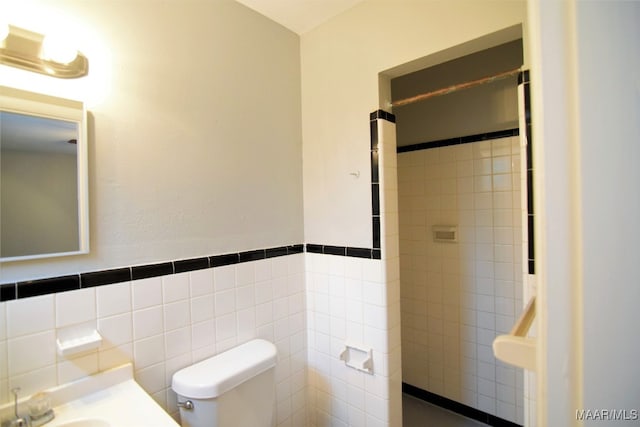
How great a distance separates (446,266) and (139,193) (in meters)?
2.03

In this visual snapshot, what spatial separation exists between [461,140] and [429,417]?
207 centimetres

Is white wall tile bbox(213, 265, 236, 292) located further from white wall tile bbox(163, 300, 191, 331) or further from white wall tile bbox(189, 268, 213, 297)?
white wall tile bbox(163, 300, 191, 331)

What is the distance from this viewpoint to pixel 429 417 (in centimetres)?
213

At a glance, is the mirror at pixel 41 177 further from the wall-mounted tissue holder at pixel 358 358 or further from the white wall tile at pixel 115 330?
the wall-mounted tissue holder at pixel 358 358

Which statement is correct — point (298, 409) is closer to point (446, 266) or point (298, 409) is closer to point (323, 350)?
point (323, 350)

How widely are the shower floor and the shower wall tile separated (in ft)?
0.40

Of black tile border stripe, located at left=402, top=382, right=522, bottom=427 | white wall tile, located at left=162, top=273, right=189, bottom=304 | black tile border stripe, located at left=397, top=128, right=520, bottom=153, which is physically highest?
black tile border stripe, located at left=397, top=128, right=520, bottom=153

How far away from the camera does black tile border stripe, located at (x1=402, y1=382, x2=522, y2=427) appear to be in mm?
1950

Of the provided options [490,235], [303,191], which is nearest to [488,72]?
[490,235]

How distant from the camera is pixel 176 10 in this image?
47.7 inches

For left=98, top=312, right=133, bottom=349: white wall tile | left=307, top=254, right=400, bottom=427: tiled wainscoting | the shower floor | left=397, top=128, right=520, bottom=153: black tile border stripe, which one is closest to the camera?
left=98, top=312, right=133, bottom=349: white wall tile

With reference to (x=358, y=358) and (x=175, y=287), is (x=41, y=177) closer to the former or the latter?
(x=175, y=287)

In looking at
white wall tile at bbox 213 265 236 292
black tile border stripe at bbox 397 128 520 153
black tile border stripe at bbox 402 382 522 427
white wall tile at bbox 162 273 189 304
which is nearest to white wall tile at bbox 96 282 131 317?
white wall tile at bbox 162 273 189 304

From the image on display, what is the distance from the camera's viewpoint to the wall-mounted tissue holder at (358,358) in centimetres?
144
